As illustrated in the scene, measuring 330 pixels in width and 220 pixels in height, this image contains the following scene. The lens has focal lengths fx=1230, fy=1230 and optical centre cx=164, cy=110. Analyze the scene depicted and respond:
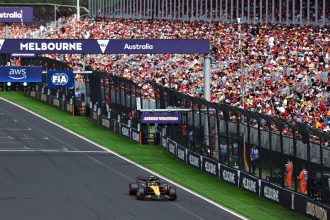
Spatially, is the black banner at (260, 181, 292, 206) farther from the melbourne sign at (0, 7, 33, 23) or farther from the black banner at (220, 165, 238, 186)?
the melbourne sign at (0, 7, 33, 23)

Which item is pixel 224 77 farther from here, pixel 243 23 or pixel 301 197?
pixel 301 197

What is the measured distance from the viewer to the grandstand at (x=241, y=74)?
151 ft

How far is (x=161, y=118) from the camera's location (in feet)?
202

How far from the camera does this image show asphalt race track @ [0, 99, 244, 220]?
42625 millimetres

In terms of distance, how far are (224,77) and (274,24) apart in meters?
10.8

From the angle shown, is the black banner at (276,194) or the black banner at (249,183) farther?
the black banner at (249,183)

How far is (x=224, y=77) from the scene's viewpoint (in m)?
72.8

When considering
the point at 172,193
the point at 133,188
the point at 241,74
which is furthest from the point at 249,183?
the point at 241,74

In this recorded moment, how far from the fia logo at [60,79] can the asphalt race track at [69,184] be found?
3.32 meters

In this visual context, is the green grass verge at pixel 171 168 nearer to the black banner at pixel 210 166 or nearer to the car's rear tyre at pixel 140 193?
the black banner at pixel 210 166

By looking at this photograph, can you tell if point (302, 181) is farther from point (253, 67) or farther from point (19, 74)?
point (253, 67)

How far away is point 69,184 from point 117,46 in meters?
15.0

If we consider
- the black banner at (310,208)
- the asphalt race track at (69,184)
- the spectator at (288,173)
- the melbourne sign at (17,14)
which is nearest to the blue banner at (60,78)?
the asphalt race track at (69,184)

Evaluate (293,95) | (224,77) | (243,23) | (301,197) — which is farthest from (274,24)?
(301,197)
